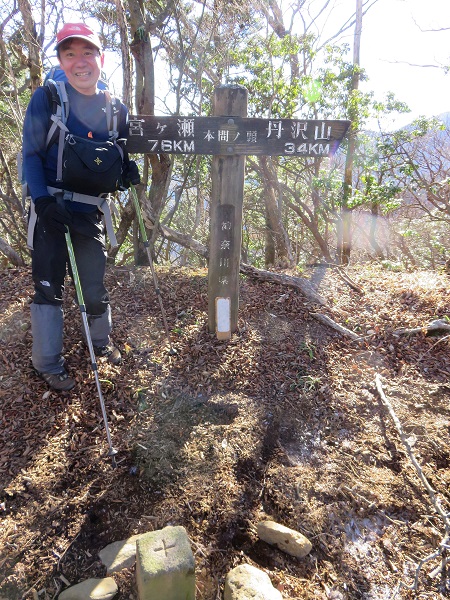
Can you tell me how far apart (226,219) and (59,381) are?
2.23 m

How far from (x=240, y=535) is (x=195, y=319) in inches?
98.5

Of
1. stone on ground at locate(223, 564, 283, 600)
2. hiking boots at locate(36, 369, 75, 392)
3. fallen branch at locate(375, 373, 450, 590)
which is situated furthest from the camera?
hiking boots at locate(36, 369, 75, 392)

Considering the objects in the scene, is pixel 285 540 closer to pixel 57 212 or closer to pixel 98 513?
pixel 98 513

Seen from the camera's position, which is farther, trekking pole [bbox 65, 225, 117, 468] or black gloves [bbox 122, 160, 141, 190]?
black gloves [bbox 122, 160, 141, 190]

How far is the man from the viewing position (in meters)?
2.88

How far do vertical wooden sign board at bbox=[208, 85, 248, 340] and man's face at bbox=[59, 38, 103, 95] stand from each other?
1.16 metres

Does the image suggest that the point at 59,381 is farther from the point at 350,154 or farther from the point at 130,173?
the point at 350,154

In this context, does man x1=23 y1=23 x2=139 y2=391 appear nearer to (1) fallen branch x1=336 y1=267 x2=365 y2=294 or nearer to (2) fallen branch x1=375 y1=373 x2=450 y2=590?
(2) fallen branch x1=375 y1=373 x2=450 y2=590

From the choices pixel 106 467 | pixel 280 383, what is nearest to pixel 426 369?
pixel 280 383

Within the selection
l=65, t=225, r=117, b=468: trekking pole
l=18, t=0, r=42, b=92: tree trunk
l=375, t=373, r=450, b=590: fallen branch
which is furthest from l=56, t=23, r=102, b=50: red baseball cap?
l=375, t=373, r=450, b=590: fallen branch

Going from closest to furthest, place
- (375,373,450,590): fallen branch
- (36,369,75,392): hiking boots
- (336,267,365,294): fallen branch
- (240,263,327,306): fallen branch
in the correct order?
1. (375,373,450,590): fallen branch
2. (36,369,75,392): hiking boots
3. (240,263,327,306): fallen branch
4. (336,267,365,294): fallen branch

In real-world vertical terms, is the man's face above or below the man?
above

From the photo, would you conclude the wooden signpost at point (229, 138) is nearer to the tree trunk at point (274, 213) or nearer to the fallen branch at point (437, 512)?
the fallen branch at point (437, 512)

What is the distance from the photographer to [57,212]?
288 centimetres
